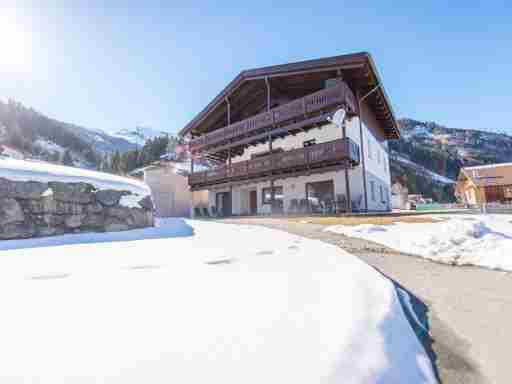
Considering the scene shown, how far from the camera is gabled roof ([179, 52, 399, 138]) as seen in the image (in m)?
11.0

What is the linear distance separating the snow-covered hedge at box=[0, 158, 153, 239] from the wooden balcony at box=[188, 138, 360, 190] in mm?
7888

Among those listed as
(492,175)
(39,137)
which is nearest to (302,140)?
(492,175)

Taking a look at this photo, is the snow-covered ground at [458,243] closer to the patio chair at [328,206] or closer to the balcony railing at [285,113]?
the patio chair at [328,206]

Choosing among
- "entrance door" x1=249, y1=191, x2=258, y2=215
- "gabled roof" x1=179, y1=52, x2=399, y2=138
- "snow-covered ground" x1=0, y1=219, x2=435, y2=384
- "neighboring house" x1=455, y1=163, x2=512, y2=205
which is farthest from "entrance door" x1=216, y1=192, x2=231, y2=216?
"neighboring house" x1=455, y1=163, x2=512, y2=205

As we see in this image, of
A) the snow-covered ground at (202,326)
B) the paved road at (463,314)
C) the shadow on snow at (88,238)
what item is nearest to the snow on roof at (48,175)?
the shadow on snow at (88,238)

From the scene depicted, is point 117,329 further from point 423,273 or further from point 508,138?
point 508,138

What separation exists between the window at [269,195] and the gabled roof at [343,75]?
19.4ft

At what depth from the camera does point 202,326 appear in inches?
49.9

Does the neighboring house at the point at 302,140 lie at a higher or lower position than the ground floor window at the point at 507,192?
higher

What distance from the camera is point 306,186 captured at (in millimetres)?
13727

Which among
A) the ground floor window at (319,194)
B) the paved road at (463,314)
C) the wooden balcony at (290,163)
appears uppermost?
the wooden balcony at (290,163)

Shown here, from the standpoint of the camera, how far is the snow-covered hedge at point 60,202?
3.92m

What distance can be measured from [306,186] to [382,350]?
42.1 ft

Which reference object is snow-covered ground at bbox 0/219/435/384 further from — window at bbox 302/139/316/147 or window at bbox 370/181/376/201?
window at bbox 370/181/376/201
